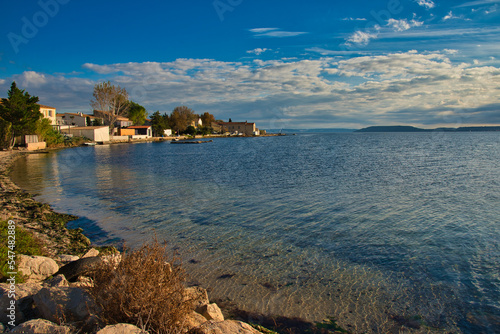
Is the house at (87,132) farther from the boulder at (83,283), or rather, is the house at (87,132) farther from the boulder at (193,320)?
the boulder at (193,320)

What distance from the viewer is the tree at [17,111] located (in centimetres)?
4341

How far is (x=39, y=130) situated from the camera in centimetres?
5238

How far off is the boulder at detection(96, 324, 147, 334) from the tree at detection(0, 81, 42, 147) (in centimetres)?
5161

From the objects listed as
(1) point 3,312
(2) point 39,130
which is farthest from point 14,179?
(2) point 39,130

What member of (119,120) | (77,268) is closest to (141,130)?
(119,120)

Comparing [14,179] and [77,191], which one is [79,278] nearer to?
[77,191]

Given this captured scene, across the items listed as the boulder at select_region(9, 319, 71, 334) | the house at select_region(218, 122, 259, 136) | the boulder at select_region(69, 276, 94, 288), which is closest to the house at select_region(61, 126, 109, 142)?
the boulder at select_region(69, 276, 94, 288)

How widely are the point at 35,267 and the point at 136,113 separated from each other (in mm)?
114679

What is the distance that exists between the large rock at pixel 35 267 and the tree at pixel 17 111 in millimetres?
47564

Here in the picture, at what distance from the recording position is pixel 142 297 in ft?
13.0

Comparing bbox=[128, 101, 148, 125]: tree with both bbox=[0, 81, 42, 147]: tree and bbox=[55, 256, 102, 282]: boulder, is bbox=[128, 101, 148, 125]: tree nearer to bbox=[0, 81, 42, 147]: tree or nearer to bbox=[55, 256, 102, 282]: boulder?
bbox=[0, 81, 42, 147]: tree

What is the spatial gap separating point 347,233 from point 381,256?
1927 millimetres

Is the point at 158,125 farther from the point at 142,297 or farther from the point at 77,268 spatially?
the point at 142,297

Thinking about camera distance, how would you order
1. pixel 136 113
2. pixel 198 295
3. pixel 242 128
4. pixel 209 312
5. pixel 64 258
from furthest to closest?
pixel 242 128
pixel 136 113
pixel 64 258
pixel 198 295
pixel 209 312
